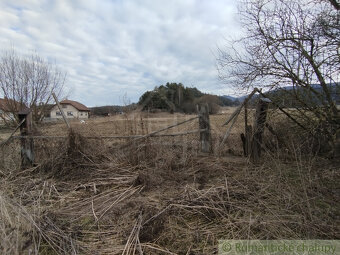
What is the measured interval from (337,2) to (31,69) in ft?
65.5

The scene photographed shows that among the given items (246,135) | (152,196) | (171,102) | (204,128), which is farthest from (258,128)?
(171,102)

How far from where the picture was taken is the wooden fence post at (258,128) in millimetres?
4480

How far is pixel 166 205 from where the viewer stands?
9.50 feet

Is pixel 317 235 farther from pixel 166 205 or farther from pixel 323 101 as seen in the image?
pixel 323 101

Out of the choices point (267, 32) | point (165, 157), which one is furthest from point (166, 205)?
point (267, 32)

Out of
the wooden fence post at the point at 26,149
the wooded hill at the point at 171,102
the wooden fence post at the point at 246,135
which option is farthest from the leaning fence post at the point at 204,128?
the wooden fence post at the point at 26,149

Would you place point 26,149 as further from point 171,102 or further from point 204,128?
point 171,102

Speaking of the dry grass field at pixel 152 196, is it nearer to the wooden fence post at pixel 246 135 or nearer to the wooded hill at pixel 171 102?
the wooden fence post at pixel 246 135

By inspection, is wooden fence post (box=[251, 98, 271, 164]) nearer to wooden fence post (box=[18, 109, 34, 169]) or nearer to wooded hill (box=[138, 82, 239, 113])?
wooded hill (box=[138, 82, 239, 113])

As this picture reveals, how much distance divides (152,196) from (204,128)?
255cm

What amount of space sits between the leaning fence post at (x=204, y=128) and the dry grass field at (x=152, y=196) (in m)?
0.19

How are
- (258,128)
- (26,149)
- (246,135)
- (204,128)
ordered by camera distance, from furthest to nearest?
(204,128) → (26,149) → (246,135) → (258,128)

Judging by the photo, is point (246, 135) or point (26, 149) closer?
point (246, 135)

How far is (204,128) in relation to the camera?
5.28 meters
